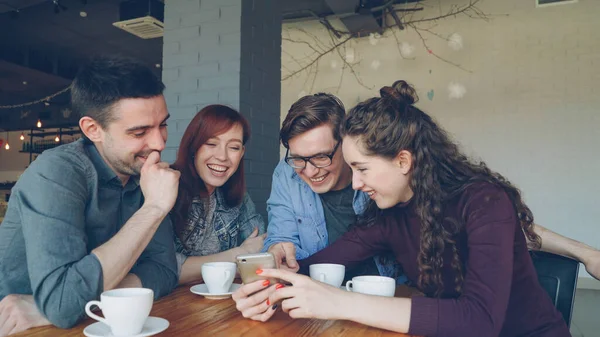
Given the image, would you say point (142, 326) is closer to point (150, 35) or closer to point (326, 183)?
point (326, 183)

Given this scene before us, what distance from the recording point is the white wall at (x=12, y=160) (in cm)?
1116

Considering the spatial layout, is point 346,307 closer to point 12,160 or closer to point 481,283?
point 481,283

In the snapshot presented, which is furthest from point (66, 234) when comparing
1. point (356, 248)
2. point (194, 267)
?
point (356, 248)

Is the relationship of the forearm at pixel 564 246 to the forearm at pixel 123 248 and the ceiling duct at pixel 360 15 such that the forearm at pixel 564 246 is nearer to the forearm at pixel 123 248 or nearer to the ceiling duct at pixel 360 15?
the forearm at pixel 123 248

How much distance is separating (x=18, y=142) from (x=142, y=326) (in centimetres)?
1232

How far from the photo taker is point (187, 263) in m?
1.56

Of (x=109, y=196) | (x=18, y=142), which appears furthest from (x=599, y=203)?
(x=18, y=142)

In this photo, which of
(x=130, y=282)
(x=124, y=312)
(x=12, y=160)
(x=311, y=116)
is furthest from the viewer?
(x=12, y=160)

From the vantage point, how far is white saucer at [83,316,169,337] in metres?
0.89

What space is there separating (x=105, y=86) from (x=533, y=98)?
478 centimetres

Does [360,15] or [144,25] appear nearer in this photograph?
[144,25]

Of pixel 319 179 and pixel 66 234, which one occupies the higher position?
pixel 319 179

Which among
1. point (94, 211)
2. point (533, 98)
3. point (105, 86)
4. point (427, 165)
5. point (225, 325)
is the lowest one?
point (225, 325)

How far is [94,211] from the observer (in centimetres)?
123
